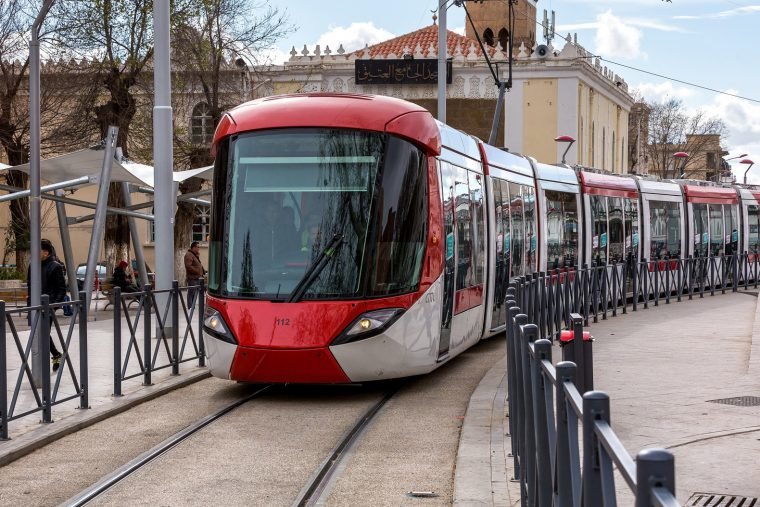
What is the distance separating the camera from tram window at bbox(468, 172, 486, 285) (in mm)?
15422

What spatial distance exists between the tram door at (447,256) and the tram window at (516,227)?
15.6ft

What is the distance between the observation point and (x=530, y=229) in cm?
2033

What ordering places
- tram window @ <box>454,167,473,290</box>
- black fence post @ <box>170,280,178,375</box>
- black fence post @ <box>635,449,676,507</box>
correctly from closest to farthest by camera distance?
black fence post @ <box>635,449,676,507</box>
black fence post @ <box>170,280,178,375</box>
tram window @ <box>454,167,473,290</box>

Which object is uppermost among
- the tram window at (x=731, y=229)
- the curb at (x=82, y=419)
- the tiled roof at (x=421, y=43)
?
the tiled roof at (x=421, y=43)

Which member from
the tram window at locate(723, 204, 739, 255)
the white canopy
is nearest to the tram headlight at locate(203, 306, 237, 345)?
the white canopy

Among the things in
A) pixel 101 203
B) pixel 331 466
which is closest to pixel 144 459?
pixel 331 466

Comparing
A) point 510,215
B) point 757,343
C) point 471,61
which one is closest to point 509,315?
point 757,343

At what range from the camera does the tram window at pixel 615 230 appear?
26.8 metres

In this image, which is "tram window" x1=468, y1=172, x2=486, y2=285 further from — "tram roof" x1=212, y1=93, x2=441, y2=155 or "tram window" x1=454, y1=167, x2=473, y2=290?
"tram roof" x1=212, y1=93, x2=441, y2=155

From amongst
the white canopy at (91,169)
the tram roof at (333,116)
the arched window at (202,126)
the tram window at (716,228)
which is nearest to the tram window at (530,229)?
the white canopy at (91,169)

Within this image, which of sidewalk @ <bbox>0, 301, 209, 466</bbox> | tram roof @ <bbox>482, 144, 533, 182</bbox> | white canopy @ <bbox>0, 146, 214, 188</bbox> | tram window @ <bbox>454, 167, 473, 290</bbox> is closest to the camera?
sidewalk @ <bbox>0, 301, 209, 466</bbox>

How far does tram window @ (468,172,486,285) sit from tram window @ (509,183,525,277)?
7.96 ft

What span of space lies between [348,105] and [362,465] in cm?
479

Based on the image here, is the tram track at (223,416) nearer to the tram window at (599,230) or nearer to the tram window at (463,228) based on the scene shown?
the tram window at (463,228)
